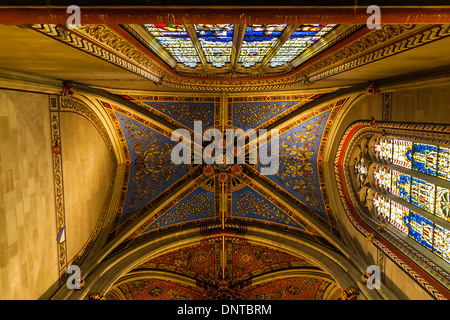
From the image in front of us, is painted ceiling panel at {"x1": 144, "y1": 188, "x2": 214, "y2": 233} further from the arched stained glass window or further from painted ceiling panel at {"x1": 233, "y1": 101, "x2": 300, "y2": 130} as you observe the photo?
the arched stained glass window

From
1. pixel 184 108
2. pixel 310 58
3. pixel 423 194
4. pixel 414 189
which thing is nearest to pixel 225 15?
pixel 310 58

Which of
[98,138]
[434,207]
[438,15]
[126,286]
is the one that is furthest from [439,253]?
[126,286]

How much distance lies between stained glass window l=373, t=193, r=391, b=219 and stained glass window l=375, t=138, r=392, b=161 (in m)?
0.86

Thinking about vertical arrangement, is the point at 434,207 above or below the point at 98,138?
below

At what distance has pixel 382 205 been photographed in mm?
6281

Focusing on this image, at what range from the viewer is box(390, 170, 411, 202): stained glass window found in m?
5.38

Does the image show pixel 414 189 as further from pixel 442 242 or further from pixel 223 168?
pixel 223 168

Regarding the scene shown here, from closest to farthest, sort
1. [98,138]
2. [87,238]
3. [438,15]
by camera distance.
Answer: [438,15] < [87,238] < [98,138]

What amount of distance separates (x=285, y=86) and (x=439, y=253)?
14.3 feet

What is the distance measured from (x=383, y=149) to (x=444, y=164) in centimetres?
174

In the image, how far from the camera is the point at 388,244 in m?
5.52

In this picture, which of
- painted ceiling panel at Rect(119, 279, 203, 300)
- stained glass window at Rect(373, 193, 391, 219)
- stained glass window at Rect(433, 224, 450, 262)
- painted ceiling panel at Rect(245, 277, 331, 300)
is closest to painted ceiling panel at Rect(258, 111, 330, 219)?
stained glass window at Rect(373, 193, 391, 219)

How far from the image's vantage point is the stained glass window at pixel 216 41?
4.98 meters
